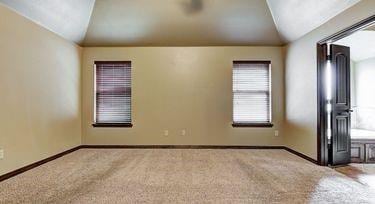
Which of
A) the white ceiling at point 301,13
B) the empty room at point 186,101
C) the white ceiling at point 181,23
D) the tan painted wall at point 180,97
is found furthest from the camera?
the tan painted wall at point 180,97

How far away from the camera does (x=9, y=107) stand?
11.5 feet

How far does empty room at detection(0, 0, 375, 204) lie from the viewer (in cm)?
328

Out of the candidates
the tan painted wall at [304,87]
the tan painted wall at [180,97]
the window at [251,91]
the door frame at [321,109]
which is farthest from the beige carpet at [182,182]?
the window at [251,91]

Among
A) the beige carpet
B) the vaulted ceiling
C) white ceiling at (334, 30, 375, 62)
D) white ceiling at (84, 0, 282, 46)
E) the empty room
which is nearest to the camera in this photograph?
the beige carpet

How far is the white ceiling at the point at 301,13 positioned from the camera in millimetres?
3643

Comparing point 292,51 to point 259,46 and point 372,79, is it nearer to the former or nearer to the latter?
point 259,46

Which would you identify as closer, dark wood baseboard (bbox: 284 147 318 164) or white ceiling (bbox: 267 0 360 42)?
white ceiling (bbox: 267 0 360 42)

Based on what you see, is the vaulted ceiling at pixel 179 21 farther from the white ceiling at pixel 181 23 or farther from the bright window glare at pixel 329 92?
the bright window glare at pixel 329 92

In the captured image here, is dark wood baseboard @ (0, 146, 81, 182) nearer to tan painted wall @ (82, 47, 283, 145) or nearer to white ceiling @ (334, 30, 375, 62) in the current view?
tan painted wall @ (82, 47, 283, 145)

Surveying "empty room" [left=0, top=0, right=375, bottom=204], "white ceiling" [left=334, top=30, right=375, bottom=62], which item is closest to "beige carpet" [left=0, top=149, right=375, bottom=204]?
"empty room" [left=0, top=0, right=375, bottom=204]

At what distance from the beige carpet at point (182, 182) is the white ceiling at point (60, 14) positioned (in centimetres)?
242

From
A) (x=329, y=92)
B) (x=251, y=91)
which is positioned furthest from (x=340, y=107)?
(x=251, y=91)

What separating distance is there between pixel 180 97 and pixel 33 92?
117 inches

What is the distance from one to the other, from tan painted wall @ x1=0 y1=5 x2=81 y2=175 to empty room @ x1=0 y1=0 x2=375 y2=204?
0.02 meters
